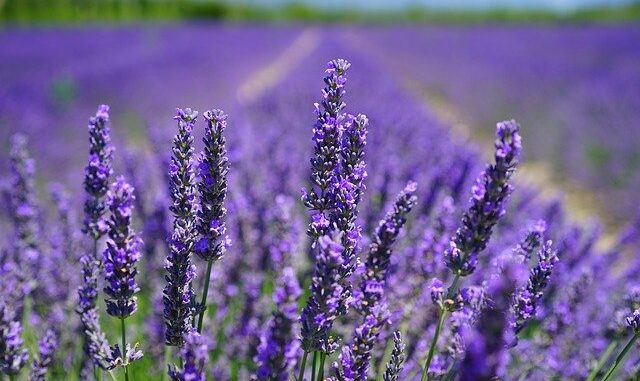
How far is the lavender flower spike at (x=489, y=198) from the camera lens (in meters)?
1.07

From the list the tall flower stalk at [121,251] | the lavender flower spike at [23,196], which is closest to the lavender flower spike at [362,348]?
→ the tall flower stalk at [121,251]

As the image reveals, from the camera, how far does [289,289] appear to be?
0.95 m

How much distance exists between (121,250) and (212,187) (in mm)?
227

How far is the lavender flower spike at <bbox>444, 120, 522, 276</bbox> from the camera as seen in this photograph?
42.0 inches

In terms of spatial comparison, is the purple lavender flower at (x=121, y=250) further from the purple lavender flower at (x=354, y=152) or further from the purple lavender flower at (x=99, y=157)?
the purple lavender flower at (x=354, y=152)

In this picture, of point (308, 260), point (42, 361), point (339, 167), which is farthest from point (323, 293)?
point (308, 260)

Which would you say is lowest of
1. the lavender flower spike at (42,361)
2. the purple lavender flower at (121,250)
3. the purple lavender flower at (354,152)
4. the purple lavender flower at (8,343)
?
the lavender flower spike at (42,361)

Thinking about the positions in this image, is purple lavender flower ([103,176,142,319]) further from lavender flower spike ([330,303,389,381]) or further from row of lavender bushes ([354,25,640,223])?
row of lavender bushes ([354,25,640,223])

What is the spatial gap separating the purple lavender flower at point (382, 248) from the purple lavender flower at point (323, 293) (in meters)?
0.10

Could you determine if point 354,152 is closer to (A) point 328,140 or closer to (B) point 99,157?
(A) point 328,140

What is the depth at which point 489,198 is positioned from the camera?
1.10m

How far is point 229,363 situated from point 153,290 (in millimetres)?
724

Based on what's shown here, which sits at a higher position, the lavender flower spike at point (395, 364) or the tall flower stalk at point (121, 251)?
the tall flower stalk at point (121, 251)

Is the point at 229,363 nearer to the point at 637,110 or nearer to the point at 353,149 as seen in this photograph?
the point at 353,149
